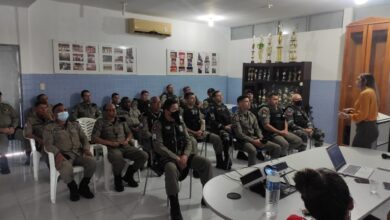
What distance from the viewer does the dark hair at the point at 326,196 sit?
3.84 feet

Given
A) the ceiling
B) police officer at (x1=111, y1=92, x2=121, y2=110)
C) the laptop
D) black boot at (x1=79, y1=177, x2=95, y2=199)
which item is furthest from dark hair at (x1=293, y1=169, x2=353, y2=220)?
police officer at (x1=111, y1=92, x2=121, y2=110)

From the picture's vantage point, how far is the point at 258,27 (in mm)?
7016

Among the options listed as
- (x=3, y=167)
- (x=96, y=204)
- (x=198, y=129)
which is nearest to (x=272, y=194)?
(x=96, y=204)

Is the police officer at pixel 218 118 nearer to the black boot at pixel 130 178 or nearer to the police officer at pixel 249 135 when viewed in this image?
the police officer at pixel 249 135

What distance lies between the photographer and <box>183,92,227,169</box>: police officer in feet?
14.2

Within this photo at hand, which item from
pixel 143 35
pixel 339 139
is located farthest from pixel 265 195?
pixel 143 35

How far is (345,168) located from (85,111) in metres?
4.38

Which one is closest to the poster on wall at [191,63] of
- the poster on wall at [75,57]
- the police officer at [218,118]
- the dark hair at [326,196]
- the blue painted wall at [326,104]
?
the poster on wall at [75,57]

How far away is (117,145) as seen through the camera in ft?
11.8

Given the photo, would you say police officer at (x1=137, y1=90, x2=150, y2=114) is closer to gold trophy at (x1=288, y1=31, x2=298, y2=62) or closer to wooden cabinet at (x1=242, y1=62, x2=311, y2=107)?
wooden cabinet at (x1=242, y1=62, x2=311, y2=107)

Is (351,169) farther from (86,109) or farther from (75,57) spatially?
(75,57)

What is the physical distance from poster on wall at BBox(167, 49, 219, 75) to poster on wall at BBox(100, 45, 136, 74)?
0.95 m

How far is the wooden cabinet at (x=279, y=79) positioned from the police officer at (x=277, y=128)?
1.59 metres

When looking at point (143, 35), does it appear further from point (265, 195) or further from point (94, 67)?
point (265, 195)
